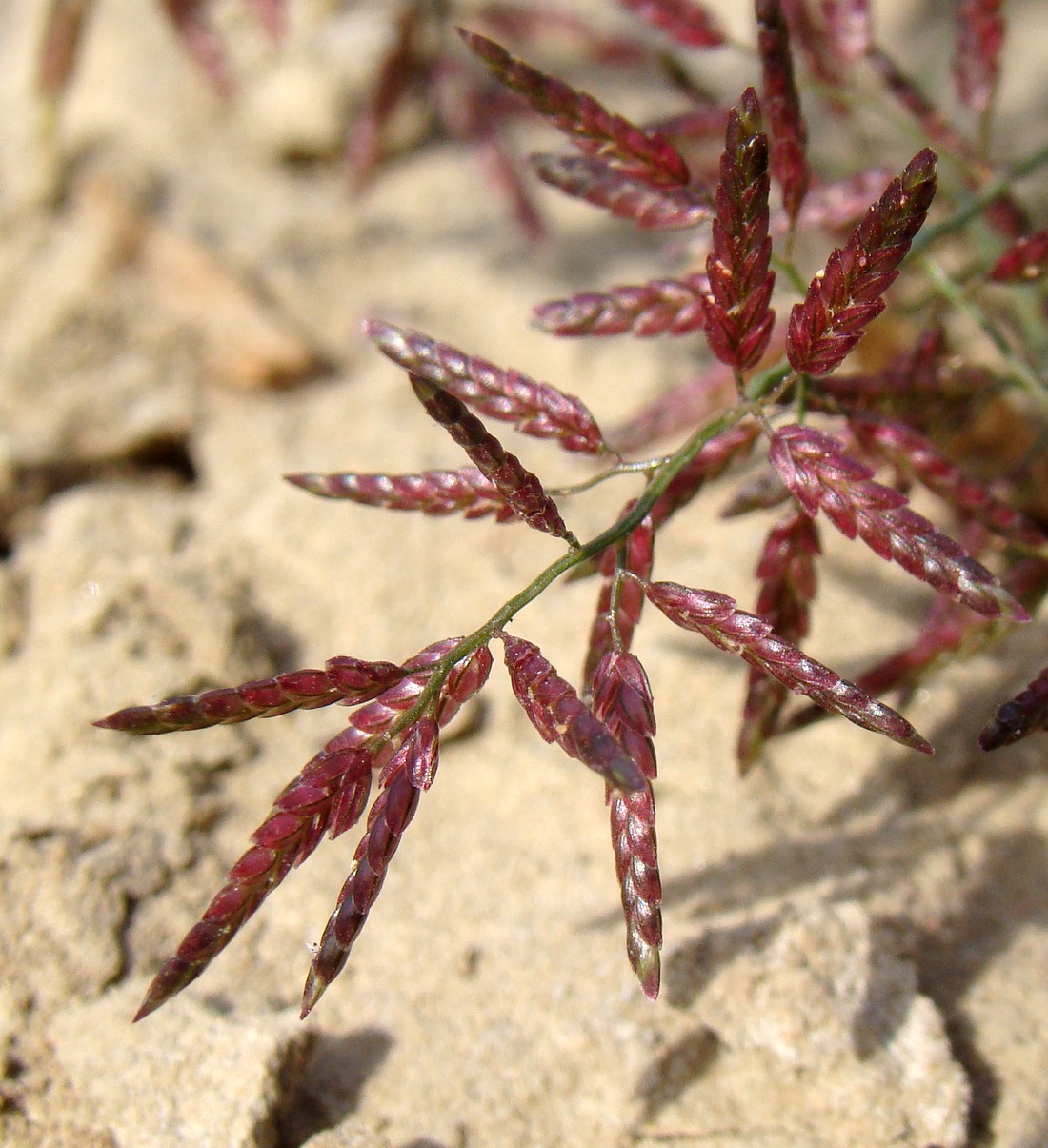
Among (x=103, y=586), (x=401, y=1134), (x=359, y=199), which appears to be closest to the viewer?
(x=401, y=1134)

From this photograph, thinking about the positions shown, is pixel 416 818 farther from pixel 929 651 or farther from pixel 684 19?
pixel 684 19

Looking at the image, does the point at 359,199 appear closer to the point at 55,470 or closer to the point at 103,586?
the point at 55,470

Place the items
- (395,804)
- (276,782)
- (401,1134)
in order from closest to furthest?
(395,804)
(401,1134)
(276,782)

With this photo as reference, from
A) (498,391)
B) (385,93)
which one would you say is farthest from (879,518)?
(385,93)

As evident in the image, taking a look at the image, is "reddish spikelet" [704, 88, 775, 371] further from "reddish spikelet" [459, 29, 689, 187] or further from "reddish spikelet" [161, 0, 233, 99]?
"reddish spikelet" [161, 0, 233, 99]

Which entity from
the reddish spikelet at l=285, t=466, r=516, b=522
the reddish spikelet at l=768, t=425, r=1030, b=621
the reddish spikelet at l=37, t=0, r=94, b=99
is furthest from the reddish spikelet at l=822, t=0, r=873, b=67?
the reddish spikelet at l=37, t=0, r=94, b=99

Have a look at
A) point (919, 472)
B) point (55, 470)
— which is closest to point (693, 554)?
point (919, 472)

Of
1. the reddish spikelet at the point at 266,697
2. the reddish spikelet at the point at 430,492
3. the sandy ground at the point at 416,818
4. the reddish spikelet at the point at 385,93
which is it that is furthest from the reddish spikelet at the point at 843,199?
the reddish spikelet at the point at 385,93

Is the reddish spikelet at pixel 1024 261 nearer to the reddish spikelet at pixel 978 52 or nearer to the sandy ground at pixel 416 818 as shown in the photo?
the reddish spikelet at pixel 978 52
